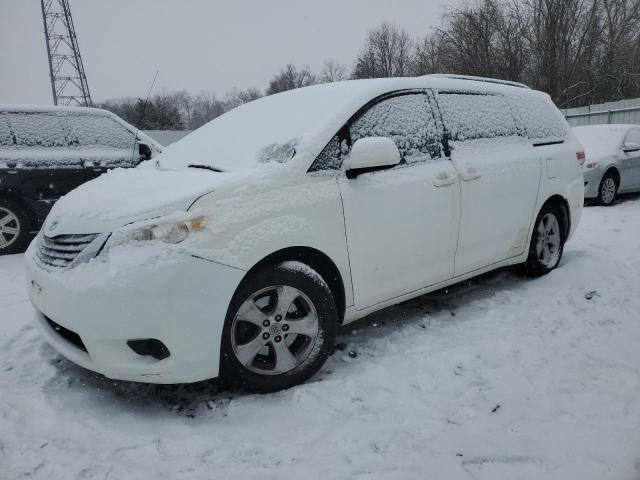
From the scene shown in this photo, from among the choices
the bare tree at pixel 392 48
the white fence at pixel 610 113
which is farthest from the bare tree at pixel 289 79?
the white fence at pixel 610 113

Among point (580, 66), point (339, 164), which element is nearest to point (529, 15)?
point (580, 66)

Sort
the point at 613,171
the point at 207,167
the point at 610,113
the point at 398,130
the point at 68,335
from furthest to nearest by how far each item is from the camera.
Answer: the point at 610,113
the point at 613,171
the point at 398,130
the point at 207,167
the point at 68,335

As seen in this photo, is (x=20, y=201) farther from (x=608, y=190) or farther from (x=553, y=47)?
(x=553, y=47)

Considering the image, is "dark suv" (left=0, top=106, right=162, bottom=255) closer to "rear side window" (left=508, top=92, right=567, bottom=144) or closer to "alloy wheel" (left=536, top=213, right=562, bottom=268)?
"rear side window" (left=508, top=92, right=567, bottom=144)

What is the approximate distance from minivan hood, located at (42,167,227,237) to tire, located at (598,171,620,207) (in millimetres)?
7574

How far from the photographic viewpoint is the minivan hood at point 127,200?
225 centimetres

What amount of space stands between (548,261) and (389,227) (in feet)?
7.24

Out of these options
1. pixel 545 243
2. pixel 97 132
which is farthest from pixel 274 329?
pixel 97 132

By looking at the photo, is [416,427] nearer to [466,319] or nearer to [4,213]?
[466,319]

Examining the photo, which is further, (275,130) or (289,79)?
(289,79)

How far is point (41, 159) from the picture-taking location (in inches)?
225

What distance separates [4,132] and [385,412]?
5.70 meters

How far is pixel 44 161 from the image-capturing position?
5.73 meters

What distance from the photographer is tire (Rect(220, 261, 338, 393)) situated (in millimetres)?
2375
